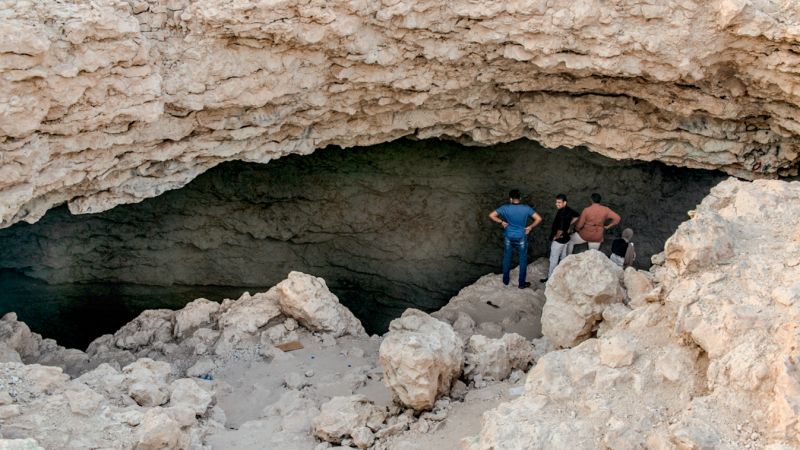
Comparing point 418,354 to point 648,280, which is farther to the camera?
point 648,280

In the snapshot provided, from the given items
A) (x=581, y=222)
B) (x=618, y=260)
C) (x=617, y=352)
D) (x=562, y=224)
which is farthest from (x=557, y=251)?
(x=617, y=352)

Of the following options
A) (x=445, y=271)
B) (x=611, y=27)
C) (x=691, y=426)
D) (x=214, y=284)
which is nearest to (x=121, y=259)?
(x=214, y=284)

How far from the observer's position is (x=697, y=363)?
3.70m

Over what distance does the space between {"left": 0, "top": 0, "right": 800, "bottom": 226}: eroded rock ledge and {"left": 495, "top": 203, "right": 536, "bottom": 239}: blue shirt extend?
2.35ft

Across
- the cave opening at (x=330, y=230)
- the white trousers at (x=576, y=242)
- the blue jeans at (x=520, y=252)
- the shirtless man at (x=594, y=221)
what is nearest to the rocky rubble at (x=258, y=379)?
the blue jeans at (x=520, y=252)

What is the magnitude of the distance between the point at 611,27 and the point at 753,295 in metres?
2.68

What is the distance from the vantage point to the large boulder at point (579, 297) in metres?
5.41

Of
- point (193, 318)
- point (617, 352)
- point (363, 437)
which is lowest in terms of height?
point (193, 318)

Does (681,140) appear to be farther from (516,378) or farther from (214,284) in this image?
(214,284)

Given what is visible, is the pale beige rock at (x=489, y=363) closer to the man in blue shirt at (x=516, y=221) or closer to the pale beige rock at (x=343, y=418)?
the pale beige rock at (x=343, y=418)

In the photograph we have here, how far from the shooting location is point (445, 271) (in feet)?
29.1

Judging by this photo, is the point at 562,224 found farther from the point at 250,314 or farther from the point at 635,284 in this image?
the point at 250,314

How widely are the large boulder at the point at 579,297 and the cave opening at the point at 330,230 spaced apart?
2803 mm

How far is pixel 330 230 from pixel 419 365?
4.29 metres
